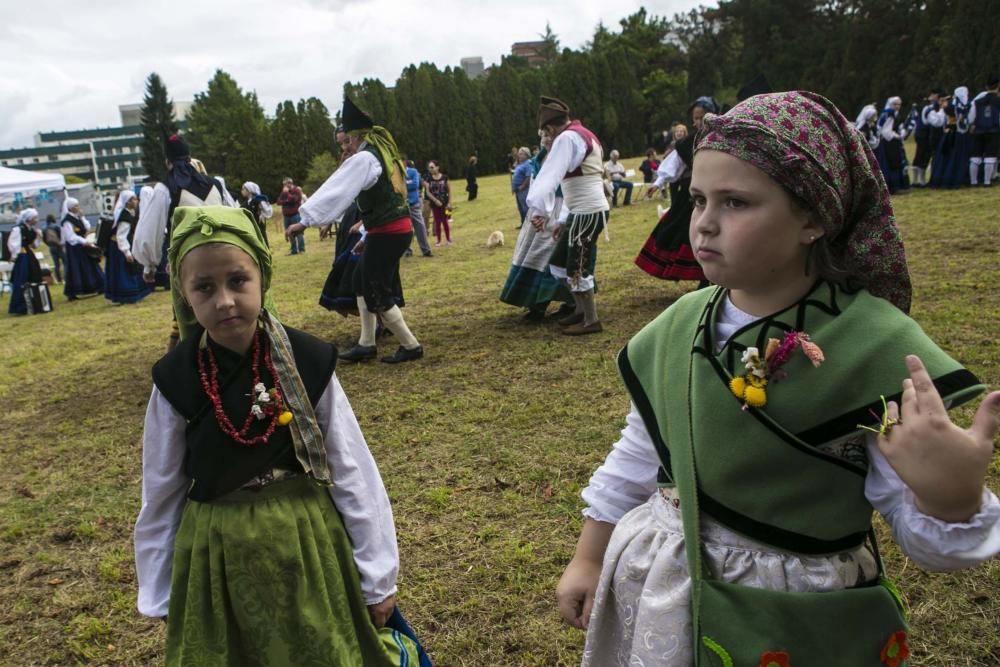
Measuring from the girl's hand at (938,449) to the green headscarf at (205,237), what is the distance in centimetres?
149

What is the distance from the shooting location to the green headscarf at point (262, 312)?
1874mm

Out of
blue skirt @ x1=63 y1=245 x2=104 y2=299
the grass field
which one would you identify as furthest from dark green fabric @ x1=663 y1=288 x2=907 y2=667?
blue skirt @ x1=63 y1=245 x2=104 y2=299

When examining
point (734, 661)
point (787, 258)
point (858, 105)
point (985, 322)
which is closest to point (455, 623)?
point (734, 661)

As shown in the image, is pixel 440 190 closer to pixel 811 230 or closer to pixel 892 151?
pixel 892 151

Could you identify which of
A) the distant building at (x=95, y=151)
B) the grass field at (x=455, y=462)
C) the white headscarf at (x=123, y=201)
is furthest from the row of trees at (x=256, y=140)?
the distant building at (x=95, y=151)

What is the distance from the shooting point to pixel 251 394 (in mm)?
1940

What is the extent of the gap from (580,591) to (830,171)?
937 mm

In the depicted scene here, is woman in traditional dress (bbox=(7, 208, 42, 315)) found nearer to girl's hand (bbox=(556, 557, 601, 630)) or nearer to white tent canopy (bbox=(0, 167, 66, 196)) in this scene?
white tent canopy (bbox=(0, 167, 66, 196))

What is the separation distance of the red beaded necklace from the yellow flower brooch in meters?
1.14

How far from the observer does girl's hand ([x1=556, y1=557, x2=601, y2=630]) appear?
1588 millimetres

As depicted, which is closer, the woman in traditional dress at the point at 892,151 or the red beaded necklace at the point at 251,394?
the red beaded necklace at the point at 251,394

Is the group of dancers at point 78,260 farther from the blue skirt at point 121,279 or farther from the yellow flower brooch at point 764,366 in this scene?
the yellow flower brooch at point 764,366

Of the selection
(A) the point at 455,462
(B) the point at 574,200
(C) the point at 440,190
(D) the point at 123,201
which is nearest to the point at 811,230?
(A) the point at 455,462

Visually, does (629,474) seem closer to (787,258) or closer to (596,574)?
(596,574)
